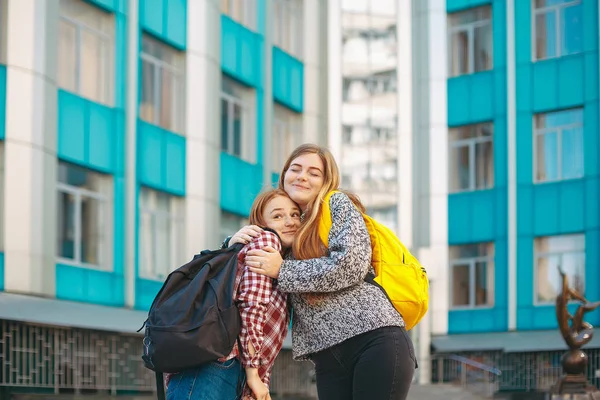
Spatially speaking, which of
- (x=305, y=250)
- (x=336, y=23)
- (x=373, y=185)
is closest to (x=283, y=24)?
(x=336, y=23)

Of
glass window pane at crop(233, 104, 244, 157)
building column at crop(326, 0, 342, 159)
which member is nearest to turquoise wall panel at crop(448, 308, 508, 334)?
building column at crop(326, 0, 342, 159)

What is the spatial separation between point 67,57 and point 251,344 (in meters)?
16.5

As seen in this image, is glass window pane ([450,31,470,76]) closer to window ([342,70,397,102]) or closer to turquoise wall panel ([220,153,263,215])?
window ([342,70,397,102])

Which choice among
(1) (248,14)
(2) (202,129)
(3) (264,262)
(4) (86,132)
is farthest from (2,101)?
(3) (264,262)

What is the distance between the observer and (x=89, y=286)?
2056cm

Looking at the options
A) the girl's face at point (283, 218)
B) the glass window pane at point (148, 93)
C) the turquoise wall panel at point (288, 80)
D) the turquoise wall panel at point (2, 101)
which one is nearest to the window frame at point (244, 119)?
the turquoise wall panel at point (288, 80)

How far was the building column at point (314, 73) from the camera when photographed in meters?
30.8

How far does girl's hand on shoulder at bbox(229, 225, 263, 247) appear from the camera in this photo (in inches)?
189

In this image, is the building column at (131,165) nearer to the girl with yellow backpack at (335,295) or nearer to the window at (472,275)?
the window at (472,275)

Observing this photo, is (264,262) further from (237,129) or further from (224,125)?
(237,129)

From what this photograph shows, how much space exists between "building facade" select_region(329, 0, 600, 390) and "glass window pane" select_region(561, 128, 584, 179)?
0.03 meters

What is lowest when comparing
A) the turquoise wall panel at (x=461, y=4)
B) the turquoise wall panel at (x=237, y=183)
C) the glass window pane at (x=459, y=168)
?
the turquoise wall panel at (x=237, y=183)

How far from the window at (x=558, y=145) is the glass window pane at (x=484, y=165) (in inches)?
52.4

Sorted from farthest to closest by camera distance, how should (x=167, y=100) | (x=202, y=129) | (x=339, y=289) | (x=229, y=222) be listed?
(x=229, y=222) → (x=202, y=129) → (x=167, y=100) → (x=339, y=289)
